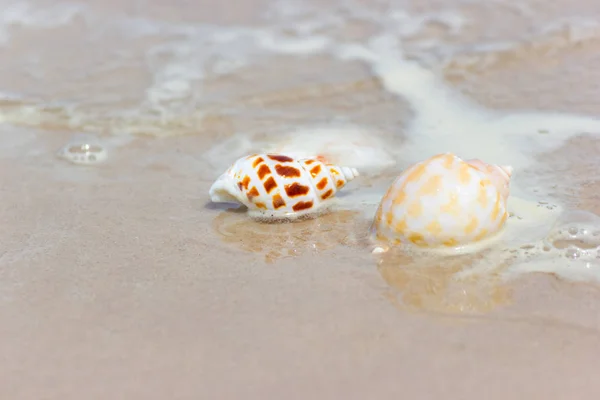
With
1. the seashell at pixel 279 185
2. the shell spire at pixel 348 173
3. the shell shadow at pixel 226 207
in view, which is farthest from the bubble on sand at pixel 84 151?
the shell spire at pixel 348 173

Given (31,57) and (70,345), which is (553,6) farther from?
(70,345)

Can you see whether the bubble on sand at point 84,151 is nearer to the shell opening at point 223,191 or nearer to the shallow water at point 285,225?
the shallow water at point 285,225

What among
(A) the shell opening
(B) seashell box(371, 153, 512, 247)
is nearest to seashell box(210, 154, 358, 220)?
(A) the shell opening

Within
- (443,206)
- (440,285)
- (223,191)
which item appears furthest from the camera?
(223,191)

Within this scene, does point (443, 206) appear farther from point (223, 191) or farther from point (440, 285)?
point (223, 191)

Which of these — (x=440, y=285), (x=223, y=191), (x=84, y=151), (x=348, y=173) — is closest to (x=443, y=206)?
(x=440, y=285)
